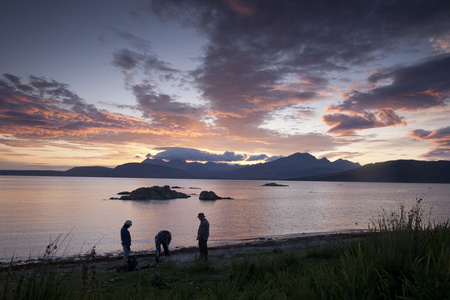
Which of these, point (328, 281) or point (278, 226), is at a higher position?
point (328, 281)

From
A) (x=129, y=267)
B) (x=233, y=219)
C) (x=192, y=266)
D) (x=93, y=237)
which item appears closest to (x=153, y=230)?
(x=93, y=237)

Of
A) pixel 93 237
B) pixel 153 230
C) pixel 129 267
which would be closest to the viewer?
pixel 129 267

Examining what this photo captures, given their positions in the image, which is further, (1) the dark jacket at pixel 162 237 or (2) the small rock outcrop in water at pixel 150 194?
(2) the small rock outcrop in water at pixel 150 194

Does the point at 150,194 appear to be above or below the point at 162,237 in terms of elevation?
below

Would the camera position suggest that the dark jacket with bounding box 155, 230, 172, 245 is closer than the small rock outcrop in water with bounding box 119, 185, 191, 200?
Yes

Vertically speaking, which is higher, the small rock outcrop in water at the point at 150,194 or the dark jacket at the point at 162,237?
the dark jacket at the point at 162,237

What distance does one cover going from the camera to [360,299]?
3709 millimetres

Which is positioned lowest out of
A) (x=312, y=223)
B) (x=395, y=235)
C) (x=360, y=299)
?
(x=312, y=223)

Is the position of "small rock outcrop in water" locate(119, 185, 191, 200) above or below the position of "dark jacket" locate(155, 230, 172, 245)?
below

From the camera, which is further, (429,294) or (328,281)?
(328,281)

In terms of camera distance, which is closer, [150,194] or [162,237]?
[162,237]

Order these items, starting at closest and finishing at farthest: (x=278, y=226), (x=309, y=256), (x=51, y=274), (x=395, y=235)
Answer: (x=51, y=274), (x=395, y=235), (x=309, y=256), (x=278, y=226)

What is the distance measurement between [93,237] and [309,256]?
27.9 m

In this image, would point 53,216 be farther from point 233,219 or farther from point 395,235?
point 395,235
